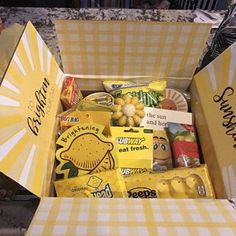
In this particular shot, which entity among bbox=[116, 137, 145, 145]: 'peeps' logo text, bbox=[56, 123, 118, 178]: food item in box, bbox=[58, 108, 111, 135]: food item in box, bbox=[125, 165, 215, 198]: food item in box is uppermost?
bbox=[58, 108, 111, 135]: food item in box

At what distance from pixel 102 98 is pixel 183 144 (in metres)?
0.31

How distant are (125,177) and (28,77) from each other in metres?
0.35

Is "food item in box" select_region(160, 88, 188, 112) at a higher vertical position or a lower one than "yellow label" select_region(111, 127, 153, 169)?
higher

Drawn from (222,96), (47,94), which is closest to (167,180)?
(222,96)

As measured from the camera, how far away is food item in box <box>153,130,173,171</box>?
2.65 feet

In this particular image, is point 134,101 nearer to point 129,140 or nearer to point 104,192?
point 129,140

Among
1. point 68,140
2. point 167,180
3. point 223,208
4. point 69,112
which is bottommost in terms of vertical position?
point 223,208

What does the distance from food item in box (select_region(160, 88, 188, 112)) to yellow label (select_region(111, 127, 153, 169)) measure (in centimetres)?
15

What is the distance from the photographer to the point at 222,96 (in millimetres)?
757

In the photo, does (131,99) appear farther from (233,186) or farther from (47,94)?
(233,186)

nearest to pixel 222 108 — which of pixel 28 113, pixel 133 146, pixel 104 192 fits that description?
pixel 133 146

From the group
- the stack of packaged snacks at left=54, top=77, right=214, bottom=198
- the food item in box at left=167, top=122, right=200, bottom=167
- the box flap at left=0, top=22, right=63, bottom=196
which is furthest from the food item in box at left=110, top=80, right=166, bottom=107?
the box flap at left=0, top=22, right=63, bottom=196

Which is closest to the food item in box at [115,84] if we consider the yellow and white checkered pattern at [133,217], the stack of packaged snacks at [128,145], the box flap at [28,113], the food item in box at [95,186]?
the stack of packaged snacks at [128,145]

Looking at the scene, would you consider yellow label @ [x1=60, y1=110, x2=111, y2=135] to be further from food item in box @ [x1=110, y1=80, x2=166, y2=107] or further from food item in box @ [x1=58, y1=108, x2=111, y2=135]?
food item in box @ [x1=110, y1=80, x2=166, y2=107]
